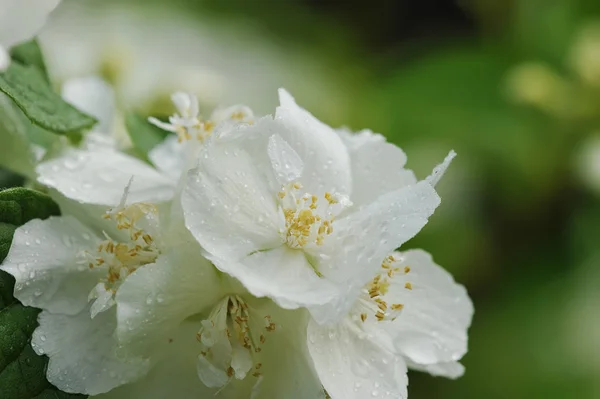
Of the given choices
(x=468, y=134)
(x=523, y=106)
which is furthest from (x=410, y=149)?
(x=523, y=106)

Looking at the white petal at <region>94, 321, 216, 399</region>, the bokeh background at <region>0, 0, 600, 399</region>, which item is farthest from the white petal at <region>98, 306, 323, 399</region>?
the bokeh background at <region>0, 0, 600, 399</region>

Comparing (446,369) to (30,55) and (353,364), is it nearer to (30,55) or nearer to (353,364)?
(353,364)

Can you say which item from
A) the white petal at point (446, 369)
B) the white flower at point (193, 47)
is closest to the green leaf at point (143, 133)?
the white petal at point (446, 369)

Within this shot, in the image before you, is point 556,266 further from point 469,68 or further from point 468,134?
point 469,68

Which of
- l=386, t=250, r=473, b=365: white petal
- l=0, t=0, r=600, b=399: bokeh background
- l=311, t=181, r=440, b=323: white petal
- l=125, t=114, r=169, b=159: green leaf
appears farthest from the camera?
l=0, t=0, r=600, b=399: bokeh background

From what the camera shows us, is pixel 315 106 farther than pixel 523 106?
Yes

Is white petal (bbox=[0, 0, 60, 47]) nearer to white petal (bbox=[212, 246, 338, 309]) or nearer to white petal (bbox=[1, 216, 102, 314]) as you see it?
white petal (bbox=[1, 216, 102, 314])
